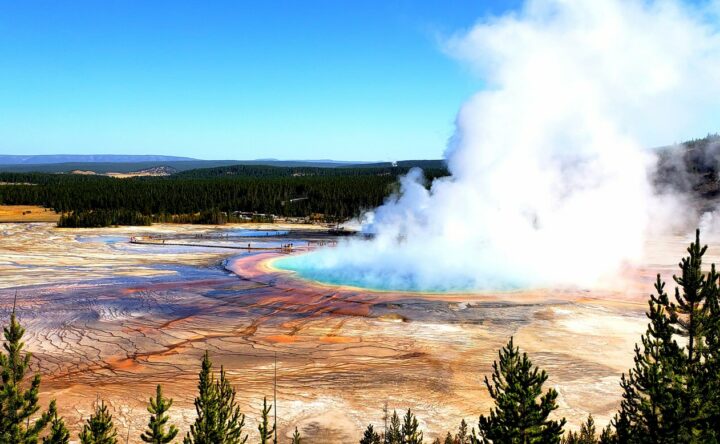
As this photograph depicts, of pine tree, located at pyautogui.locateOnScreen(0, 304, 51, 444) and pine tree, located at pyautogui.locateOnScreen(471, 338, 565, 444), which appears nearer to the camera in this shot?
pine tree, located at pyautogui.locateOnScreen(471, 338, 565, 444)

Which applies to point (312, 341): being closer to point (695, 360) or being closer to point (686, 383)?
point (695, 360)

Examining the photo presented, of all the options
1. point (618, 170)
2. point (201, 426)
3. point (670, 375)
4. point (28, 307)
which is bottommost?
point (28, 307)

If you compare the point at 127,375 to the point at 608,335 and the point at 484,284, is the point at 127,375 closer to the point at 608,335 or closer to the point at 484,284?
the point at 608,335

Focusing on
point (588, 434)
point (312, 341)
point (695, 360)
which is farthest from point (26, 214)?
point (695, 360)

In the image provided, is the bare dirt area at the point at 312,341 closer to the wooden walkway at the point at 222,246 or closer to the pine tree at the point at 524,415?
the pine tree at the point at 524,415

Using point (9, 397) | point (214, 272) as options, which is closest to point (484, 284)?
point (214, 272)

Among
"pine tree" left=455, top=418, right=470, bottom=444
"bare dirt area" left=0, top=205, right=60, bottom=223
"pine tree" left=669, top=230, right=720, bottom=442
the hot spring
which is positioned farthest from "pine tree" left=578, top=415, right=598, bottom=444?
"bare dirt area" left=0, top=205, right=60, bottom=223

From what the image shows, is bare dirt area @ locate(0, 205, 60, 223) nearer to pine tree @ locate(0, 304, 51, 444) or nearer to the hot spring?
the hot spring
